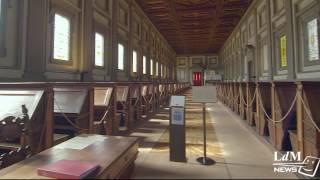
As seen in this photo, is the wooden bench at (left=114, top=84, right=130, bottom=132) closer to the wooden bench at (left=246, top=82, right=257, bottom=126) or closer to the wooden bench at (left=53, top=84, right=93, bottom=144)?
the wooden bench at (left=53, top=84, right=93, bottom=144)

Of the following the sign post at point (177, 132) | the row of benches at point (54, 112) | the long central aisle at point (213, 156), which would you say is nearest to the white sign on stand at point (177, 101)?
the sign post at point (177, 132)

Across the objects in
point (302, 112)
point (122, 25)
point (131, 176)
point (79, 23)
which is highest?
point (122, 25)

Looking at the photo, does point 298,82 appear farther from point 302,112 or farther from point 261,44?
point 261,44

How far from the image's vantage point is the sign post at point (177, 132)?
341 centimetres

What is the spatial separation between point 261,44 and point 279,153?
9110 millimetres

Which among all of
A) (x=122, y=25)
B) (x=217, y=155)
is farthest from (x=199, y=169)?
(x=122, y=25)

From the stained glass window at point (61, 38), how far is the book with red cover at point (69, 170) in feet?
16.1

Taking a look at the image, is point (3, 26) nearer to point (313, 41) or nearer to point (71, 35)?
point (71, 35)

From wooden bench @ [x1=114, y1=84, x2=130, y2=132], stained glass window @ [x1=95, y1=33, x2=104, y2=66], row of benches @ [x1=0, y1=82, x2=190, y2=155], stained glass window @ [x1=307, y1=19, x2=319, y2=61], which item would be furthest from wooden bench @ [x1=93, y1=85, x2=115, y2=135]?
stained glass window @ [x1=307, y1=19, x2=319, y2=61]

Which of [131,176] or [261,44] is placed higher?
[261,44]

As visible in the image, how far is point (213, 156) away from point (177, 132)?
2.43 ft

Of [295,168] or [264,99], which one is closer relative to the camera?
[295,168]

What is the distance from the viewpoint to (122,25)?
11117 mm

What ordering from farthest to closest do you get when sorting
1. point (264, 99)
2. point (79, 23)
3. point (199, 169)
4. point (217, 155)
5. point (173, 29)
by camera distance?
point (173, 29), point (79, 23), point (264, 99), point (217, 155), point (199, 169)
